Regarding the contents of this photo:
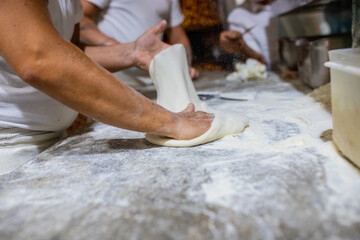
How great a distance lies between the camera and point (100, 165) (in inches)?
36.2

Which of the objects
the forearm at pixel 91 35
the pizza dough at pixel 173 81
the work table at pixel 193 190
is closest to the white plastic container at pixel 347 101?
the work table at pixel 193 190

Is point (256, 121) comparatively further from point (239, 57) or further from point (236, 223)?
point (239, 57)

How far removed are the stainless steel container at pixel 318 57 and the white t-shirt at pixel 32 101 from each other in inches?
51.1

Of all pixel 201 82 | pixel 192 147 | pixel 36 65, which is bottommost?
pixel 201 82

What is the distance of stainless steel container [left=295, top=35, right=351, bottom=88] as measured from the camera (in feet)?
5.44

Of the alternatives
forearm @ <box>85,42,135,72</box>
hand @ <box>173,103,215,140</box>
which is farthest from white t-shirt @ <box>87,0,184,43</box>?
hand @ <box>173,103,215,140</box>

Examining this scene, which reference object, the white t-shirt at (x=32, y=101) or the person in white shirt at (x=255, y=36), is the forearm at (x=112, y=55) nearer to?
the white t-shirt at (x=32, y=101)

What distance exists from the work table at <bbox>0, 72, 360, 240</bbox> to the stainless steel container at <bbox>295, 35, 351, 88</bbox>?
656 mm

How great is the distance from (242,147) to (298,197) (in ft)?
1.12

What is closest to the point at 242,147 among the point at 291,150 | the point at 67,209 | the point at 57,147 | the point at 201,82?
the point at 291,150

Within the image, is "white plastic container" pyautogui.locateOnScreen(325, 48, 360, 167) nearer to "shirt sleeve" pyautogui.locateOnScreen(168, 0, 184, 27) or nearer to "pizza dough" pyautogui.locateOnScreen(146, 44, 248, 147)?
"pizza dough" pyautogui.locateOnScreen(146, 44, 248, 147)

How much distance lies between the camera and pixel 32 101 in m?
1.13

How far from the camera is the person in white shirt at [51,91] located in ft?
2.40

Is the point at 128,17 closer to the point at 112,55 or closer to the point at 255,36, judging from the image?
the point at 112,55
